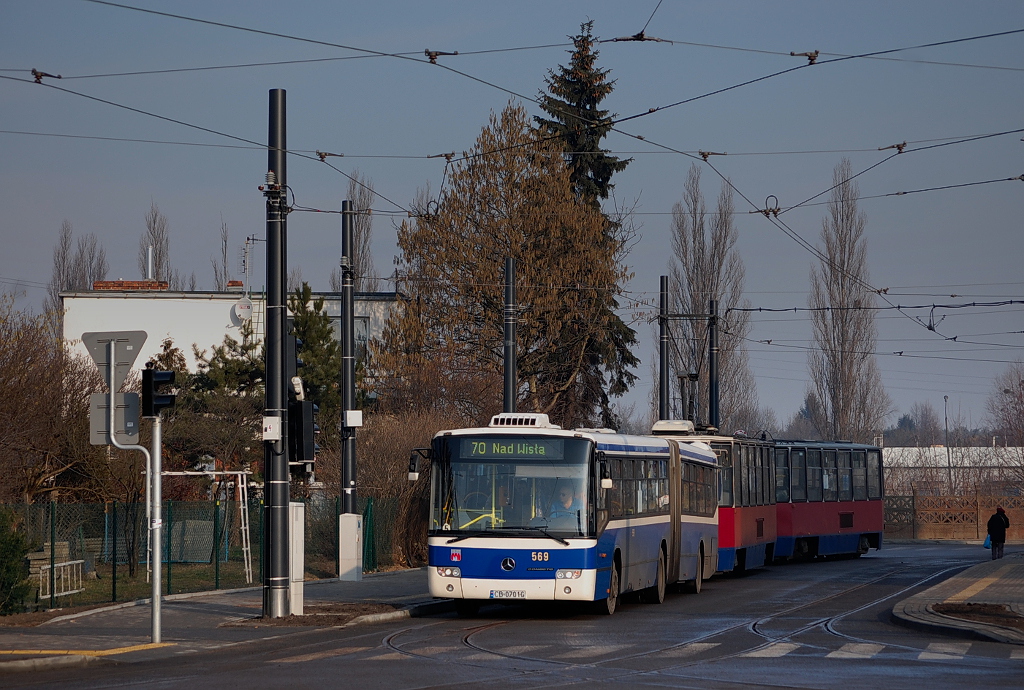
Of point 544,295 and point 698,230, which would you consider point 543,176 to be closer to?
point 544,295

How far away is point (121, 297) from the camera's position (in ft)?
188

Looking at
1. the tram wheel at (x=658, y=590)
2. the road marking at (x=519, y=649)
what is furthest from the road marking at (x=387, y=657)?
the tram wheel at (x=658, y=590)

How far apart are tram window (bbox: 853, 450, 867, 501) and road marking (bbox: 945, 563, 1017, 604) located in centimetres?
1143

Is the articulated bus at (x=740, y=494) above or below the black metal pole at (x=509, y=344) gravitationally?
below

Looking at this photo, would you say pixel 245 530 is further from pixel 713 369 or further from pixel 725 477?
pixel 713 369

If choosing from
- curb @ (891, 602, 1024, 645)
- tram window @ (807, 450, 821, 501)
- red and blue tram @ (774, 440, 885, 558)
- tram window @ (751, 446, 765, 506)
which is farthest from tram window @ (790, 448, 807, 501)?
curb @ (891, 602, 1024, 645)

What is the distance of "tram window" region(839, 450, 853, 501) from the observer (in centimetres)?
3959

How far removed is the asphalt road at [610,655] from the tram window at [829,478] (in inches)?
671

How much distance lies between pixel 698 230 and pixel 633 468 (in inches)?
1896

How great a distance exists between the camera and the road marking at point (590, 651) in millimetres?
14273

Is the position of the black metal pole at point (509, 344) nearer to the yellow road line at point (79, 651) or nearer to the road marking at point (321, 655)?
the road marking at point (321, 655)

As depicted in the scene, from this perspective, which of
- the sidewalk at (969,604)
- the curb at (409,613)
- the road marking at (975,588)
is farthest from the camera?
the road marking at (975,588)

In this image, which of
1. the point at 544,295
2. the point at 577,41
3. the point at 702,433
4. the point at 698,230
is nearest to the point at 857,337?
the point at 698,230

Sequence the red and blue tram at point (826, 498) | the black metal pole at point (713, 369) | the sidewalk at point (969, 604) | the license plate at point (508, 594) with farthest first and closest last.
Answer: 1. the black metal pole at point (713, 369)
2. the red and blue tram at point (826, 498)
3. the license plate at point (508, 594)
4. the sidewalk at point (969, 604)
